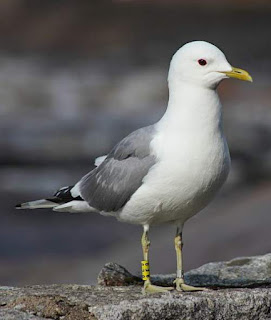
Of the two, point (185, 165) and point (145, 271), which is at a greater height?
point (185, 165)

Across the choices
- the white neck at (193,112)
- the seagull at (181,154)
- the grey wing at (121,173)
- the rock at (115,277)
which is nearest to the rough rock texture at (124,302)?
the rock at (115,277)

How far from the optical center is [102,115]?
69.7 feet

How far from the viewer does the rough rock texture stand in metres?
4.91

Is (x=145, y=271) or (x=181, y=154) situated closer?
(x=181, y=154)

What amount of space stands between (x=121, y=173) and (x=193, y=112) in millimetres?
563

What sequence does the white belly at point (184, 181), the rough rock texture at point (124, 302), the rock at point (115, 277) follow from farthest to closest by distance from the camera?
the rock at point (115, 277) < the white belly at point (184, 181) < the rough rock texture at point (124, 302)

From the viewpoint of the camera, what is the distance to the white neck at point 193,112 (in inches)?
215

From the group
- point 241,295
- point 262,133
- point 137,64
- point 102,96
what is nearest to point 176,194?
point 241,295

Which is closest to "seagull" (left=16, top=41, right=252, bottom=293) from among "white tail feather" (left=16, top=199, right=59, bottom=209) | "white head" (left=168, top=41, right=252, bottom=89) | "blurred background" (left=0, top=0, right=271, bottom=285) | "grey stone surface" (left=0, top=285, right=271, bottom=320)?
"white head" (left=168, top=41, right=252, bottom=89)

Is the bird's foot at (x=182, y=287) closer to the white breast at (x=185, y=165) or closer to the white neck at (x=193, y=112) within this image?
the white breast at (x=185, y=165)

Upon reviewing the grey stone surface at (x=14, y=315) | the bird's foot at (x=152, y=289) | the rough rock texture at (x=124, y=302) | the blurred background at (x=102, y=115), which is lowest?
the grey stone surface at (x=14, y=315)

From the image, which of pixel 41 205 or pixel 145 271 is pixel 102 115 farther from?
pixel 145 271

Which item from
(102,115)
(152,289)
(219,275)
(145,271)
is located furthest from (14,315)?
(102,115)

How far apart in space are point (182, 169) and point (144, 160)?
28cm
